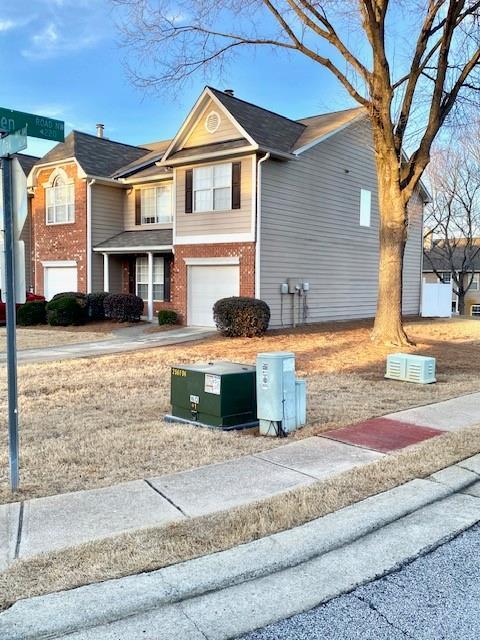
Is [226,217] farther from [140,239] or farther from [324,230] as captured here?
[140,239]

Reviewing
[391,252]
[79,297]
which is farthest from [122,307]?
[391,252]

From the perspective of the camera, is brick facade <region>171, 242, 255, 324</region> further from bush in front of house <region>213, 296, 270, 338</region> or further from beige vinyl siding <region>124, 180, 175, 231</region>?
beige vinyl siding <region>124, 180, 175, 231</region>

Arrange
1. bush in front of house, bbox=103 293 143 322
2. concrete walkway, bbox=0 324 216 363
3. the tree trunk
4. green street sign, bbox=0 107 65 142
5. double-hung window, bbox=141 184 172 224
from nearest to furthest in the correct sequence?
1. green street sign, bbox=0 107 65 142
2. concrete walkway, bbox=0 324 216 363
3. the tree trunk
4. bush in front of house, bbox=103 293 143 322
5. double-hung window, bbox=141 184 172 224

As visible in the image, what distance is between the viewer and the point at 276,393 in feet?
20.9

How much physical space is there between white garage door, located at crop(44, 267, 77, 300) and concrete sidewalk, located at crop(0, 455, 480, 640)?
20837mm

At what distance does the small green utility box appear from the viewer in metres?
6.61

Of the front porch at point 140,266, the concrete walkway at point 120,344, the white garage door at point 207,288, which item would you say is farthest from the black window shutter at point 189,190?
the concrete walkway at point 120,344

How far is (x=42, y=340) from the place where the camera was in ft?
52.7

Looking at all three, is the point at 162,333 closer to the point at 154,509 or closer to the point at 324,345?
the point at 324,345

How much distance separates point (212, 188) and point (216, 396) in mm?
12940

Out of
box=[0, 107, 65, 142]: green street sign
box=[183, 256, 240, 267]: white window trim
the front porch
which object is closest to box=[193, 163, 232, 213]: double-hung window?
box=[183, 256, 240, 267]: white window trim

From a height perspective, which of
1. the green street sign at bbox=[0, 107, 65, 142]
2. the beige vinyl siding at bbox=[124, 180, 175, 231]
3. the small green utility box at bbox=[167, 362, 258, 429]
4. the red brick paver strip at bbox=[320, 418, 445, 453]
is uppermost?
the beige vinyl siding at bbox=[124, 180, 175, 231]

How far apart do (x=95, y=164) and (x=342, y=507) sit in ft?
69.7

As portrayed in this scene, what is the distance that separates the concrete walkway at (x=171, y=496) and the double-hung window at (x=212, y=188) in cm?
1295
